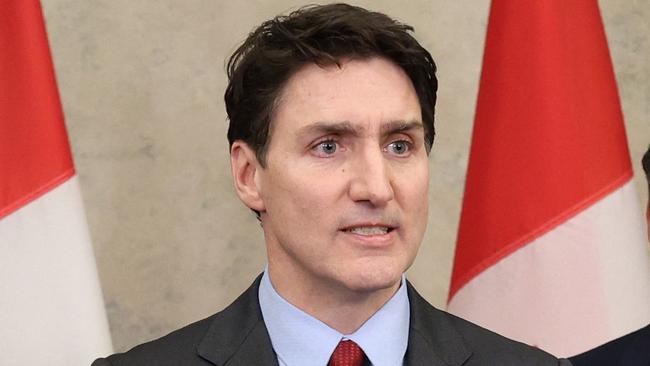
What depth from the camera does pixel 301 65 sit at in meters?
1.93

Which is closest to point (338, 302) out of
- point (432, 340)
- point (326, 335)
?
point (326, 335)

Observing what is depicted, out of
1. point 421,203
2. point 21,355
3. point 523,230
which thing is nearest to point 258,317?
point 421,203

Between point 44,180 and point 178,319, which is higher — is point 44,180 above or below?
above

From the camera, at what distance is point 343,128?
6.13 feet

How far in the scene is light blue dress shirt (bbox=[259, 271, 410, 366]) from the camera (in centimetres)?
189

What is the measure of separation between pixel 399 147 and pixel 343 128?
0.09 meters

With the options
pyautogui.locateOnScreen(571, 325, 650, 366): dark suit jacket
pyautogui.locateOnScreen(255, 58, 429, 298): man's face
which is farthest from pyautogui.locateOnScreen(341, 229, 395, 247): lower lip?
pyautogui.locateOnScreen(571, 325, 650, 366): dark suit jacket

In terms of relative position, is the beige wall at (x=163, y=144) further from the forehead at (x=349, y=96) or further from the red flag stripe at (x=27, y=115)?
the forehead at (x=349, y=96)

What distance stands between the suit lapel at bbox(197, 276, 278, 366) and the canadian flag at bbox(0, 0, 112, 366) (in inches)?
18.5

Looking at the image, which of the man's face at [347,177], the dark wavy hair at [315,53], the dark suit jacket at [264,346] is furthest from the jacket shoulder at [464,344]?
the dark wavy hair at [315,53]

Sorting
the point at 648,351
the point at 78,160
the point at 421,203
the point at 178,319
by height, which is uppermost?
the point at 421,203

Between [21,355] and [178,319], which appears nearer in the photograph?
[21,355]

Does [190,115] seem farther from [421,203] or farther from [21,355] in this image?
[421,203]

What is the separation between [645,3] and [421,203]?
4.87ft
